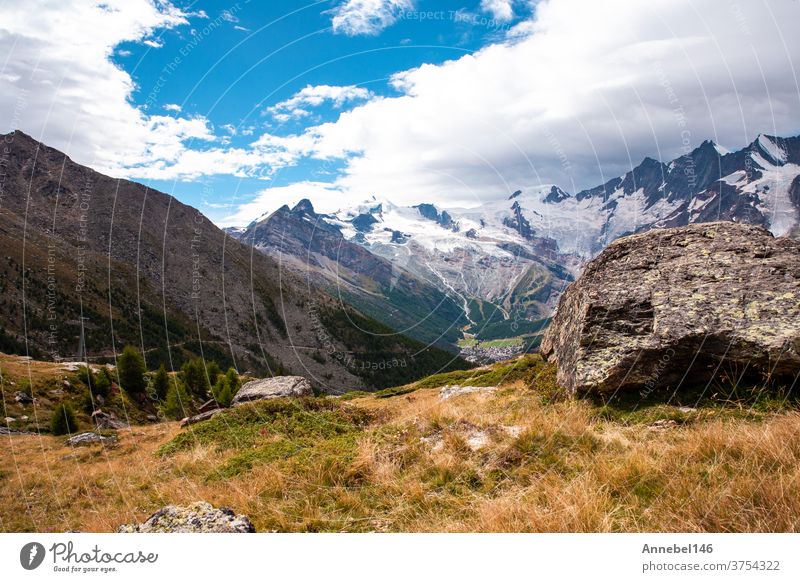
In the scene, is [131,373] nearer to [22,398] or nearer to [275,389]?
[22,398]

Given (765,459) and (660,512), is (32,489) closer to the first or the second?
(660,512)

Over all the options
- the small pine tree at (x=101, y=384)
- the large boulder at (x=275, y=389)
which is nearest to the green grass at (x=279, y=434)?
the large boulder at (x=275, y=389)

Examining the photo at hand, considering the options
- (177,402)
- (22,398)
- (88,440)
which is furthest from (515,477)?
(177,402)

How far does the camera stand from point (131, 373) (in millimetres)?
75500

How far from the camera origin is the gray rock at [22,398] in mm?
54656

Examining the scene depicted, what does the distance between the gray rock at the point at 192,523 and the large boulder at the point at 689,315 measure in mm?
8198

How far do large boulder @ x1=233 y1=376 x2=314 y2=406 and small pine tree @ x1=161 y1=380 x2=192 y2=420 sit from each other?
36.8 m

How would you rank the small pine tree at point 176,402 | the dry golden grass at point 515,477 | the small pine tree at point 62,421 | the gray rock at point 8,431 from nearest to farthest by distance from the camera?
the dry golden grass at point 515,477, the gray rock at point 8,431, the small pine tree at point 62,421, the small pine tree at point 176,402

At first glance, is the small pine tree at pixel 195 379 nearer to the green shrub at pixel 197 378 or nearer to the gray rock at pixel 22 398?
the green shrub at pixel 197 378

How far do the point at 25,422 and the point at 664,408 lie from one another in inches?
2537

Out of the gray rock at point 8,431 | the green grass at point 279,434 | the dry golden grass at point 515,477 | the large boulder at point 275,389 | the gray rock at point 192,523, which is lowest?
the gray rock at point 8,431

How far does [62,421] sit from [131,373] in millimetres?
28687

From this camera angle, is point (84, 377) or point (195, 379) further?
point (195, 379)
